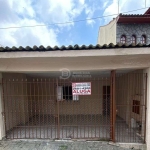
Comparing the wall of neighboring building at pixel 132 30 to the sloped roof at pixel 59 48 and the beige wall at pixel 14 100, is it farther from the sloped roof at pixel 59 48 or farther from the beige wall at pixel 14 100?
the beige wall at pixel 14 100

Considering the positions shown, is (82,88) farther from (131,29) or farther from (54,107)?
(131,29)

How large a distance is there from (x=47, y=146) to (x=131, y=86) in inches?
189

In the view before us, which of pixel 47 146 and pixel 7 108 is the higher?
pixel 7 108

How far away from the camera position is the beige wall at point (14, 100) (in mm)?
5562

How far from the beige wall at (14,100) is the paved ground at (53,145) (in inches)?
48.1

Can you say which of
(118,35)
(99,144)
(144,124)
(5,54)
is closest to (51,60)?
(5,54)

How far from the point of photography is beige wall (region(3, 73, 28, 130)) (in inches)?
219

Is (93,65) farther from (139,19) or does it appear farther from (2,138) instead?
(139,19)

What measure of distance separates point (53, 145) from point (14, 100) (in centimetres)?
305

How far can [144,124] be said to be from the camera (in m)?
4.56

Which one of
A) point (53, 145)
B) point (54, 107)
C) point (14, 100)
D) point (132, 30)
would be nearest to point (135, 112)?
point (53, 145)

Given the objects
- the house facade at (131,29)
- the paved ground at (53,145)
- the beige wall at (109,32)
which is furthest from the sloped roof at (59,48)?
the beige wall at (109,32)

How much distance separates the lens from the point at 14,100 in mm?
6238

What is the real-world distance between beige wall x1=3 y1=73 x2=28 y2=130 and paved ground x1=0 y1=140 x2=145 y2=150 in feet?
4.01
